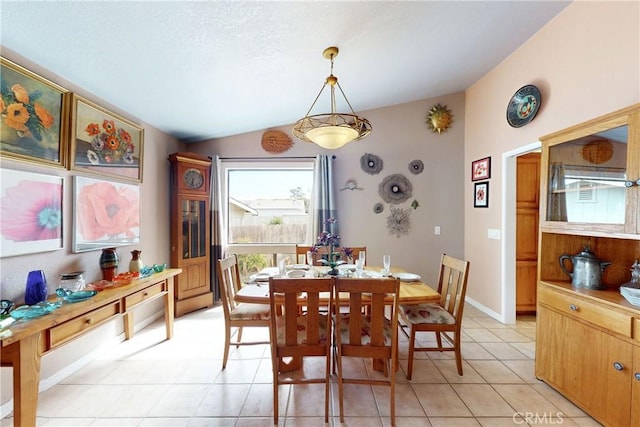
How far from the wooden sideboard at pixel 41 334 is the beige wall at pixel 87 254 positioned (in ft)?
0.92

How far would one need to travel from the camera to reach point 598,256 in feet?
6.18

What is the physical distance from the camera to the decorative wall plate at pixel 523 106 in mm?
2711

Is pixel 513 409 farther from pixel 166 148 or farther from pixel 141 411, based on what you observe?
pixel 166 148

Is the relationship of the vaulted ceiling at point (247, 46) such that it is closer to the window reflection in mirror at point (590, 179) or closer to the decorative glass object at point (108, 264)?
the window reflection in mirror at point (590, 179)

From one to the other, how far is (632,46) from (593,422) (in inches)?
99.4

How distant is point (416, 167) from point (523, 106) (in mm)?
1394

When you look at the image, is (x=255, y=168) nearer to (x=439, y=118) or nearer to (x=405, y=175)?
(x=405, y=175)

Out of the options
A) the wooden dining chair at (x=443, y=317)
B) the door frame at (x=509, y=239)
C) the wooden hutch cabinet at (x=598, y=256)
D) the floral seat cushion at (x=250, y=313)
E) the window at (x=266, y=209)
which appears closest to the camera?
the wooden hutch cabinet at (x=598, y=256)

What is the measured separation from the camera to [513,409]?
176 cm

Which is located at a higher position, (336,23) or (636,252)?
(336,23)

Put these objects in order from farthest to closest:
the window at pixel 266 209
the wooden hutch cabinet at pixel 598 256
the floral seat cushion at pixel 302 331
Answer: the window at pixel 266 209
the floral seat cushion at pixel 302 331
the wooden hutch cabinet at pixel 598 256

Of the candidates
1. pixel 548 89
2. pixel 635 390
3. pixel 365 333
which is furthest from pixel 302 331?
pixel 548 89

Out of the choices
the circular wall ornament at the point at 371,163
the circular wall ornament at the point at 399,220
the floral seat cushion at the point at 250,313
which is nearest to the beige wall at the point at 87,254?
the floral seat cushion at the point at 250,313

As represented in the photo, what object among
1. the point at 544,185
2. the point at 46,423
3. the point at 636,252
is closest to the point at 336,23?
the point at 544,185
